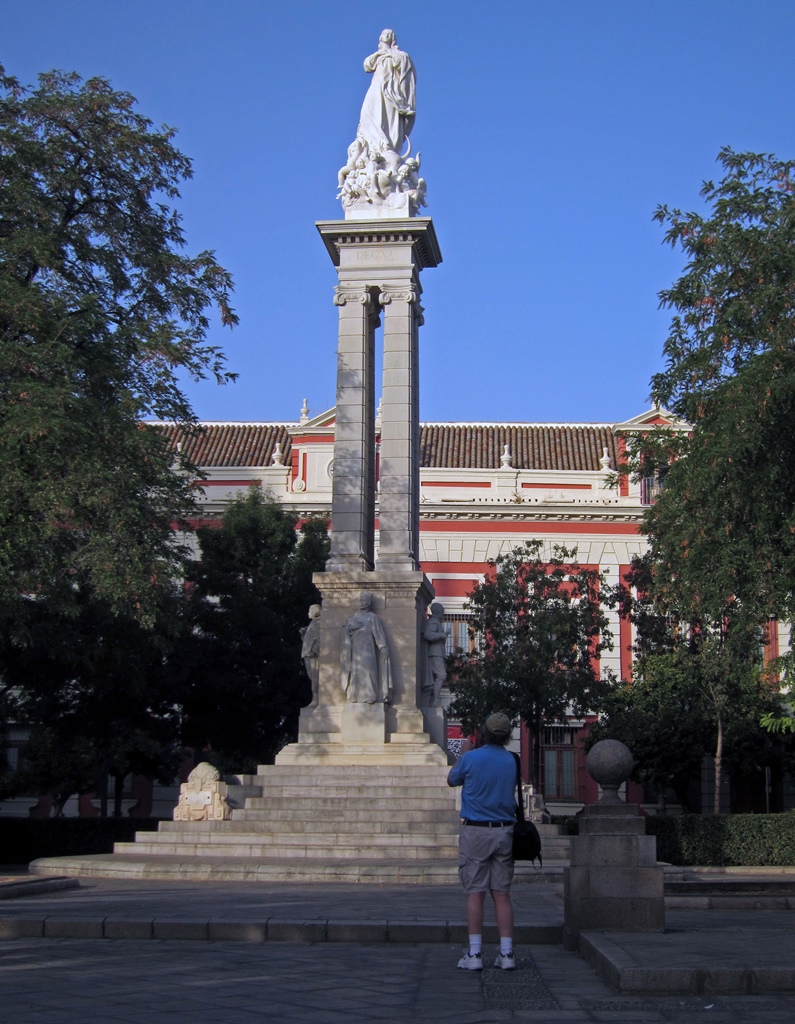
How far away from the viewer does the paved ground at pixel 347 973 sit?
6.82m

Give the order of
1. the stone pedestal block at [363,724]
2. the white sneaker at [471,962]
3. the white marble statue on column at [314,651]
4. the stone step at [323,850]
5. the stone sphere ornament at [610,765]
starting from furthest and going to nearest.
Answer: the white marble statue on column at [314,651] → the stone pedestal block at [363,724] → the stone step at [323,850] → the stone sphere ornament at [610,765] → the white sneaker at [471,962]

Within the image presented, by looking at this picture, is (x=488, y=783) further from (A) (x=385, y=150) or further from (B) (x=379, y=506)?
(A) (x=385, y=150)

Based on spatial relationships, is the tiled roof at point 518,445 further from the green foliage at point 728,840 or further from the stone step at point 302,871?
the stone step at point 302,871

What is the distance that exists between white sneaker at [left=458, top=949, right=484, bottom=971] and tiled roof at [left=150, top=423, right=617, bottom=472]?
120 ft

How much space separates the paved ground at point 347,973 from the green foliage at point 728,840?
17341 millimetres

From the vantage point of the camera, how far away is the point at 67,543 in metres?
19.1

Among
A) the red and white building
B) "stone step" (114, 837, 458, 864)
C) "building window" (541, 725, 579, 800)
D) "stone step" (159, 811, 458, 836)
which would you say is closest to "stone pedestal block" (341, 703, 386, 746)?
"stone step" (159, 811, 458, 836)

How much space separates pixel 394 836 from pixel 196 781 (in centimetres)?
358

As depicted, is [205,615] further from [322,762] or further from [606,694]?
[322,762]

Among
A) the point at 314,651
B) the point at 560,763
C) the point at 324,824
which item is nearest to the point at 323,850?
the point at 324,824

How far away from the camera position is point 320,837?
61.3 feet

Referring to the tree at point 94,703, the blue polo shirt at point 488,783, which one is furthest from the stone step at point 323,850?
the blue polo shirt at point 488,783

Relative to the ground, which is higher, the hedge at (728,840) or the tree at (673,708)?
the tree at (673,708)

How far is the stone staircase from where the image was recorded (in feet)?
53.2
